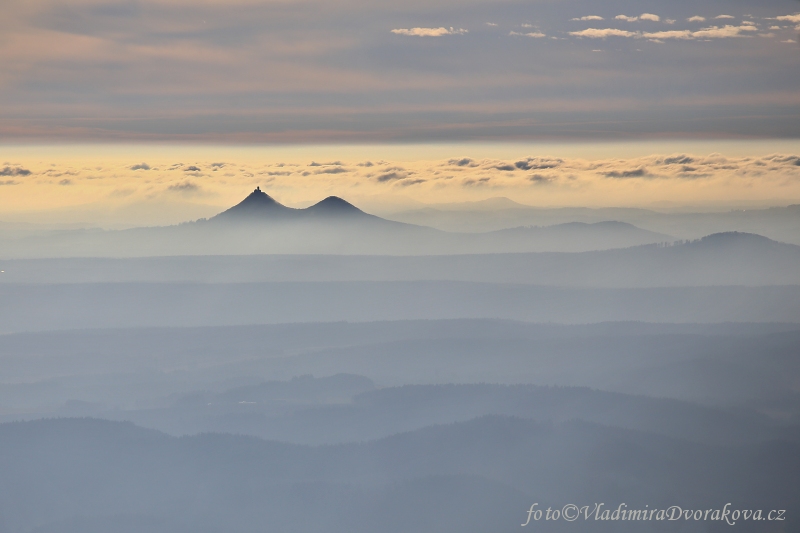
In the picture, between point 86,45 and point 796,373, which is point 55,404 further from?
point 796,373

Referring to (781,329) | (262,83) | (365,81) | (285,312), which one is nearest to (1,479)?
(285,312)

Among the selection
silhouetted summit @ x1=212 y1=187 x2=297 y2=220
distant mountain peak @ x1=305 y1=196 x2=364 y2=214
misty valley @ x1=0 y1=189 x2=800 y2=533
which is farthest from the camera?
distant mountain peak @ x1=305 y1=196 x2=364 y2=214

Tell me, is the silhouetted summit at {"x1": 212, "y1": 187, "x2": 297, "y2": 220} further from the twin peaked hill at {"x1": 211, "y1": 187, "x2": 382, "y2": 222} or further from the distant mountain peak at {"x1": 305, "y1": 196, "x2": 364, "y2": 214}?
the distant mountain peak at {"x1": 305, "y1": 196, "x2": 364, "y2": 214}

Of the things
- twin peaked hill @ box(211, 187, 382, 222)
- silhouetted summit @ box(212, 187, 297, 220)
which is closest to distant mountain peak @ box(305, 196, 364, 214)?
twin peaked hill @ box(211, 187, 382, 222)

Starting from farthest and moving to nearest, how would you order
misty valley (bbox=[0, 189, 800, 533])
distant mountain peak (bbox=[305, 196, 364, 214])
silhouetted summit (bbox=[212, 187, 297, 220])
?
distant mountain peak (bbox=[305, 196, 364, 214]) < silhouetted summit (bbox=[212, 187, 297, 220]) < misty valley (bbox=[0, 189, 800, 533])

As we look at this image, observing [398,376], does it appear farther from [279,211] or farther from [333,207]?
[279,211]

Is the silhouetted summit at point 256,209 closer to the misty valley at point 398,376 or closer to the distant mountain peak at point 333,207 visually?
the misty valley at point 398,376

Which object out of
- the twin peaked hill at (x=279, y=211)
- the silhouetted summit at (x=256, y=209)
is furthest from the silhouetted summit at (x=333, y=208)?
the silhouetted summit at (x=256, y=209)
